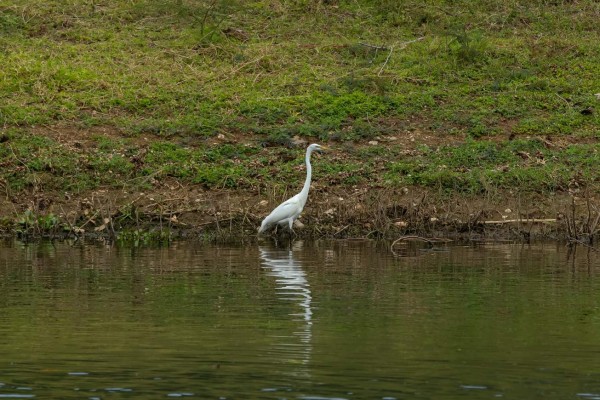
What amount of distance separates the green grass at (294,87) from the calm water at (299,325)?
3.63 meters

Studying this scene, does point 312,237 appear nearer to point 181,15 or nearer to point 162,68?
point 162,68

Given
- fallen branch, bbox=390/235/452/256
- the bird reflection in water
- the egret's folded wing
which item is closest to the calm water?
the bird reflection in water

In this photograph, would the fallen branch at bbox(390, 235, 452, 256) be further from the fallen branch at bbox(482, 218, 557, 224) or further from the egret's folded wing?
the egret's folded wing

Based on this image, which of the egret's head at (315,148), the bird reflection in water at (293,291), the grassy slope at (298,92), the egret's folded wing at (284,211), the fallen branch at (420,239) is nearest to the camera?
the bird reflection in water at (293,291)

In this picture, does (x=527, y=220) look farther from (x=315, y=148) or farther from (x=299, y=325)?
(x=299, y=325)

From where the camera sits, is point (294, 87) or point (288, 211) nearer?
point (288, 211)

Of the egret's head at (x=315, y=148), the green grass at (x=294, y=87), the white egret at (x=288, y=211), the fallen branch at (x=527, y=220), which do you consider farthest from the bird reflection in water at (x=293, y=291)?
the green grass at (x=294, y=87)

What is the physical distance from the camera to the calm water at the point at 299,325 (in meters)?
8.96

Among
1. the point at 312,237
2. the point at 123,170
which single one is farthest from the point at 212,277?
the point at 123,170

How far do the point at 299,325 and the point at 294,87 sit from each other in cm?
1237

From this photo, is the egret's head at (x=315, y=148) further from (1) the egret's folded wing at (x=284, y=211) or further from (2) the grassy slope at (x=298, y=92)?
(1) the egret's folded wing at (x=284, y=211)

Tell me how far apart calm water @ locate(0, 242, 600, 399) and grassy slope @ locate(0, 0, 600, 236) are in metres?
3.68

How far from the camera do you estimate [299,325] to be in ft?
36.8

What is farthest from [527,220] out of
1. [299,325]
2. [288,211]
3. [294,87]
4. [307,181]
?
[299,325]
